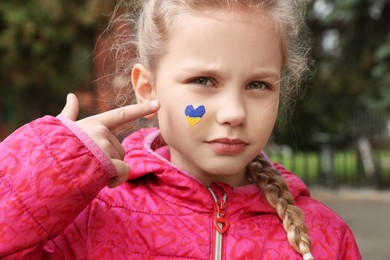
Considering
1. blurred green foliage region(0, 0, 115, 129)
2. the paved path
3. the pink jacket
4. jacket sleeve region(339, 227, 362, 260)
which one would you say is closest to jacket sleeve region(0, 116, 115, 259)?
the pink jacket

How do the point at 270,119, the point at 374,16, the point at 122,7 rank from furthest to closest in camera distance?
the point at 374,16, the point at 122,7, the point at 270,119

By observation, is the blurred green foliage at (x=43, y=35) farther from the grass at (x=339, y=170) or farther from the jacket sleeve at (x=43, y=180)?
the jacket sleeve at (x=43, y=180)

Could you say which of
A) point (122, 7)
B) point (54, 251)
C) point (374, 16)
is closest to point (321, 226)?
point (54, 251)

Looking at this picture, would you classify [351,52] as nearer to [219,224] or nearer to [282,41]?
[282,41]

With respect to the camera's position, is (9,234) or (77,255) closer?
(9,234)

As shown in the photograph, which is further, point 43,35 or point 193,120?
point 43,35

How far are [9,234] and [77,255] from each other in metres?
0.26

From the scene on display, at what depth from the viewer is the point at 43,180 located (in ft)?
4.98

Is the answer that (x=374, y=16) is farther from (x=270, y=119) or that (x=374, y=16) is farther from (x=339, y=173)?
(x=270, y=119)

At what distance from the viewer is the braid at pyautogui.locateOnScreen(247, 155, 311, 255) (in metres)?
1.75

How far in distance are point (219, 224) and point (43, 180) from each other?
51cm

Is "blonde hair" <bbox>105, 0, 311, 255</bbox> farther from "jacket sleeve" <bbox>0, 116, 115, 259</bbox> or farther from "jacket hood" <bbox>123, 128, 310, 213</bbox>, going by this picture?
"jacket sleeve" <bbox>0, 116, 115, 259</bbox>

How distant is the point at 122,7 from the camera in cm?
261

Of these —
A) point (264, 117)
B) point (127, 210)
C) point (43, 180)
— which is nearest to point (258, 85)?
point (264, 117)
